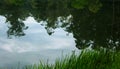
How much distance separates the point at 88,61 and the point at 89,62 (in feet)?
0.45

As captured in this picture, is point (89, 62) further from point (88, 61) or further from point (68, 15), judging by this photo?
point (68, 15)

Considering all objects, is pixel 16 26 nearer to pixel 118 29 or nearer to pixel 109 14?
pixel 109 14

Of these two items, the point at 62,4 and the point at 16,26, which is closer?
the point at 16,26

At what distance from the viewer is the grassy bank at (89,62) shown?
22.8 ft

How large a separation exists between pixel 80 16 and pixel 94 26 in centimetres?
905

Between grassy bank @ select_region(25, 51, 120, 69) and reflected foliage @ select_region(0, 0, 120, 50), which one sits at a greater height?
reflected foliage @ select_region(0, 0, 120, 50)

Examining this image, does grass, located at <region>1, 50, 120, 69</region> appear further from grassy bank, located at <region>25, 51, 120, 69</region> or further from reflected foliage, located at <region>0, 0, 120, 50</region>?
reflected foliage, located at <region>0, 0, 120, 50</region>

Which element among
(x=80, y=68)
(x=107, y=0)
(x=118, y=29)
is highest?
(x=107, y=0)

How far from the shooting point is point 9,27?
126ft

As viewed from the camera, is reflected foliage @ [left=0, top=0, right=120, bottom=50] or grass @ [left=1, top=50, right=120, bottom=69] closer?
grass @ [left=1, top=50, right=120, bottom=69]

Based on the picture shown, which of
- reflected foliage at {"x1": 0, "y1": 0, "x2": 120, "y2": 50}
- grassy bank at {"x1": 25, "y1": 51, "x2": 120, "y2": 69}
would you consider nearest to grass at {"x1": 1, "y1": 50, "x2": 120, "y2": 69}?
grassy bank at {"x1": 25, "y1": 51, "x2": 120, "y2": 69}

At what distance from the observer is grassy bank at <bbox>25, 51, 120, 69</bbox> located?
22.8ft

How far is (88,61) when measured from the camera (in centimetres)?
747

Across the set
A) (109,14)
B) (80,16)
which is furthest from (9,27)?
(109,14)
